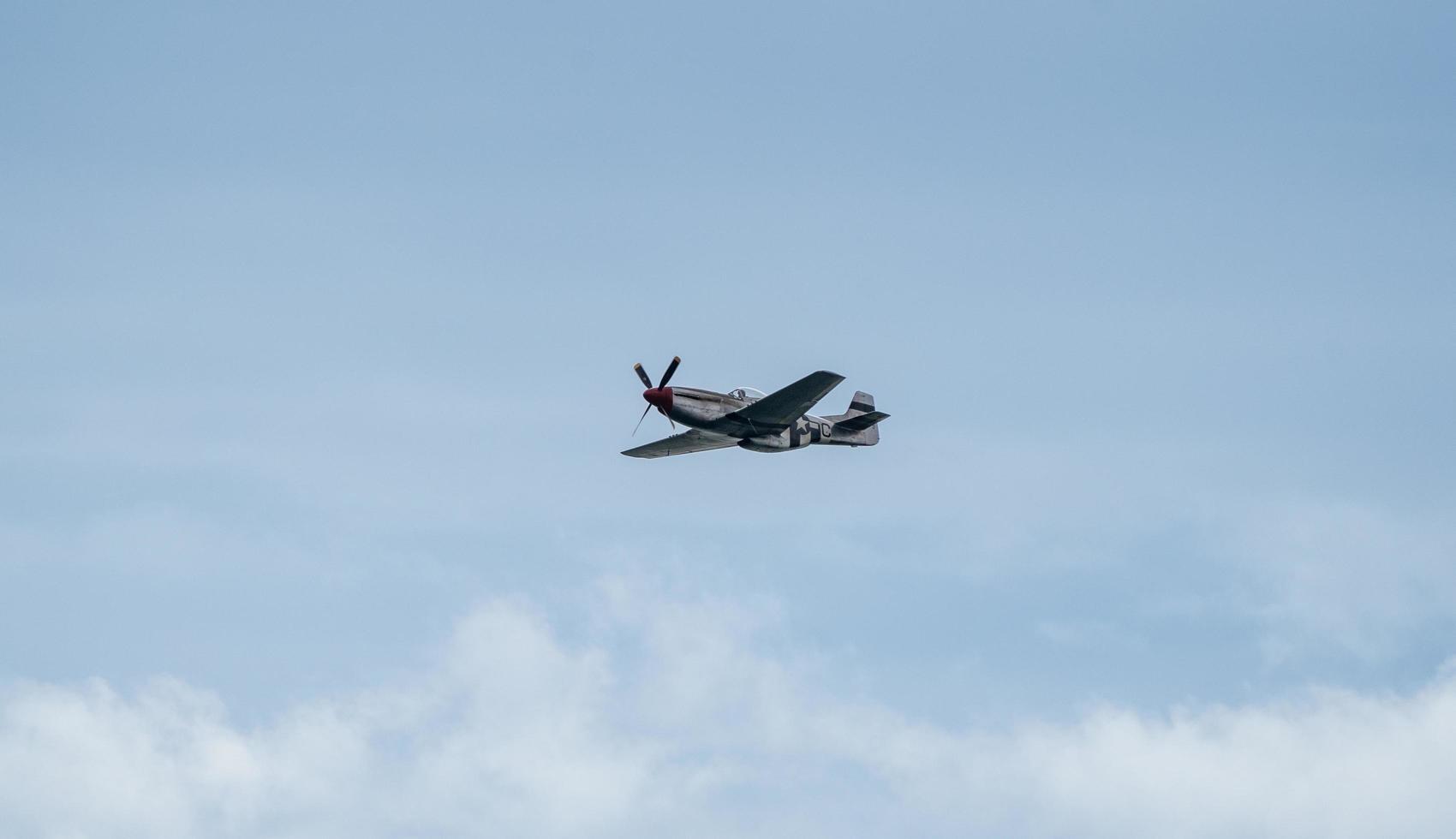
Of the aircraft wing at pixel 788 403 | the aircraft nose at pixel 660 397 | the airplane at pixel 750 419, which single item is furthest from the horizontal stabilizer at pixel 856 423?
the aircraft nose at pixel 660 397

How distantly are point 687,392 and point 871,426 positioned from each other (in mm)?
13854

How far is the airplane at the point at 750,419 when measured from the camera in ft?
244

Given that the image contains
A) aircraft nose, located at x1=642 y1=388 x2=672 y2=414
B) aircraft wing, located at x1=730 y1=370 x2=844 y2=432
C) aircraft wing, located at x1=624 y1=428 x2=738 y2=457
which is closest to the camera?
aircraft wing, located at x1=730 y1=370 x2=844 y2=432

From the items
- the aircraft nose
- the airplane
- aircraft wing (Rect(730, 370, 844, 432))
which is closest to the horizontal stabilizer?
the airplane

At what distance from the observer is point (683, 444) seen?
82.1 meters

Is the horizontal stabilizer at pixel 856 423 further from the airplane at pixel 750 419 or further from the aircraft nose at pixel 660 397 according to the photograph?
the aircraft nose at pixel 660 397

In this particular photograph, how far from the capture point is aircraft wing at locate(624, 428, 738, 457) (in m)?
80.8

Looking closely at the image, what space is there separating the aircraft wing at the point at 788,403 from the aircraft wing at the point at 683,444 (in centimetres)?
347

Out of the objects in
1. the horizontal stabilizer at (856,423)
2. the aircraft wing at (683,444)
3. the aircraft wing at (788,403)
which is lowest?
A: the aircraft wing at (788,403)

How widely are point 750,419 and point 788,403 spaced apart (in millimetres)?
2335

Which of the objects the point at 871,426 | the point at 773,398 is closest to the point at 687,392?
the point at 773,398

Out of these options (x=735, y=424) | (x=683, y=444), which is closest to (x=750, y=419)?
(x=735, y=424)

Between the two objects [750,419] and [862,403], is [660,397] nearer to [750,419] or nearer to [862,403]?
[750,419]

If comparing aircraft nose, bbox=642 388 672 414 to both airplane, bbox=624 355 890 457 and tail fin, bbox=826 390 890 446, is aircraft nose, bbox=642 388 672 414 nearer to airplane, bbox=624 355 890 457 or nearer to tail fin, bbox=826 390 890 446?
airplane, bbox=624 355 890 457
